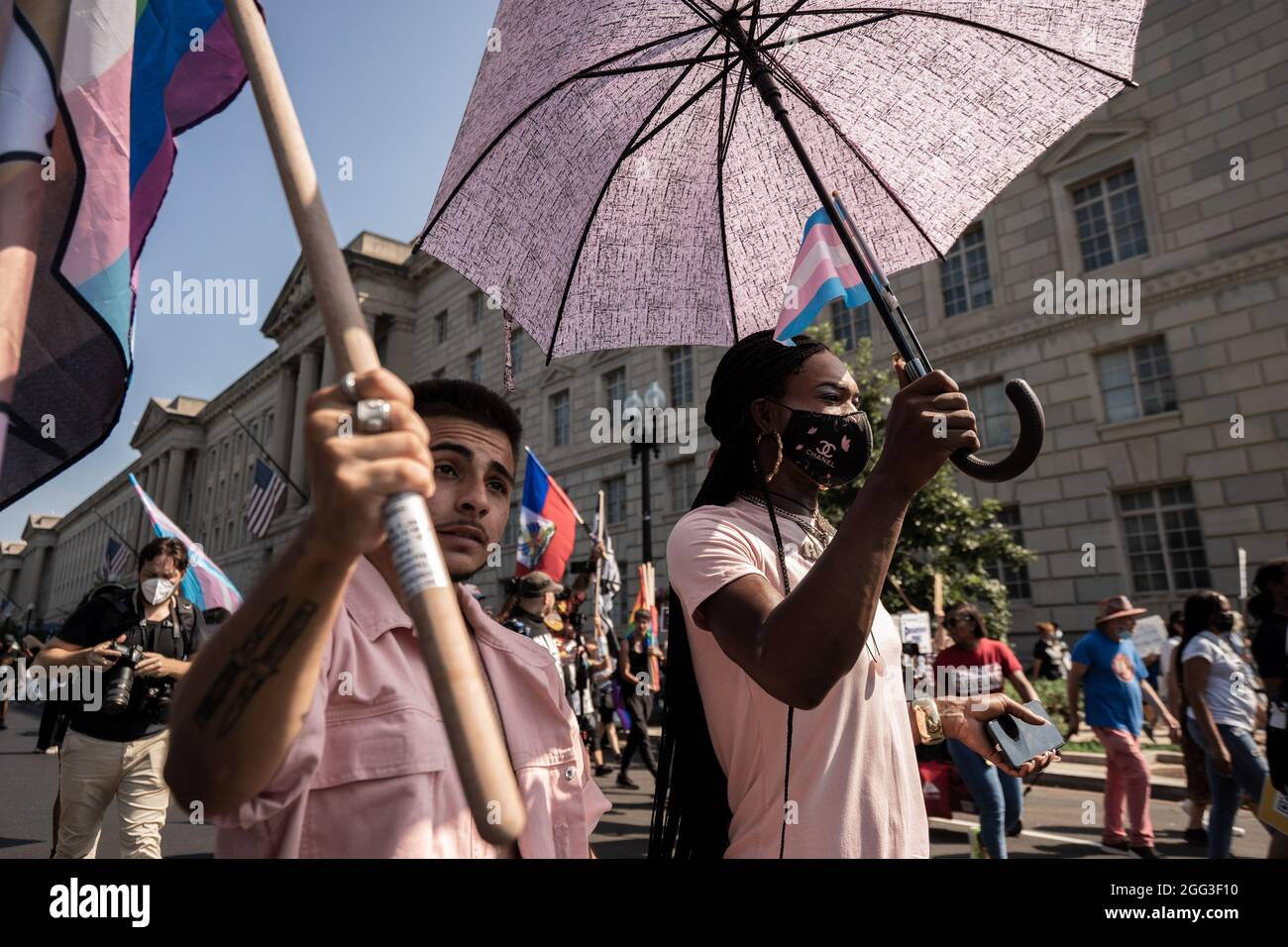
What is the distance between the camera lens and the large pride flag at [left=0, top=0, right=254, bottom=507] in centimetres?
159

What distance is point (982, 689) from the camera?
21.7 feet

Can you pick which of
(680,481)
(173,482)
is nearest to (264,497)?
(680,481)

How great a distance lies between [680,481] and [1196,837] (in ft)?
63.2

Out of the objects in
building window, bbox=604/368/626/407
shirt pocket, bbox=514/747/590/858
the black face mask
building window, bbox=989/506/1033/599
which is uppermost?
building window, bbox=604/368/626/407

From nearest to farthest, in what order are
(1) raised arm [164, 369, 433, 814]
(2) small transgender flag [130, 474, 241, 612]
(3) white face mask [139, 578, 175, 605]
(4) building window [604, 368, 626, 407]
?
(1) raised arm [164, 369, 433, 814], (3) white face mask [139, 578, 175, 605], (2) small transgender flag [130, 474, 241, 612], (4) building window [604, 368, 626, 407]

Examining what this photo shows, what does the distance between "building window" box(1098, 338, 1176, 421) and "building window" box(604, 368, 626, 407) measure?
50.6 ft

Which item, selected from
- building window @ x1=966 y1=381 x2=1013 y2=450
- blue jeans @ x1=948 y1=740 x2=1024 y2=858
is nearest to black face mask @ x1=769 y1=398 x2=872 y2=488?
blue jeans @ x1=948 y1=740 x2=1024 y2=858

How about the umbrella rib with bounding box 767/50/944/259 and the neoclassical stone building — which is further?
the neoclassical stone building

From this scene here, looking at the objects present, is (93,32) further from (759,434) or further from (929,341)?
(929,341)

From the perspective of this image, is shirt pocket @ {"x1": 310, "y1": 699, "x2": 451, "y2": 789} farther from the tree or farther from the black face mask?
the tree

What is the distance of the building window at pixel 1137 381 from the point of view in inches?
642

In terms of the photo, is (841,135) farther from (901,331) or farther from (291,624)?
(291,624)

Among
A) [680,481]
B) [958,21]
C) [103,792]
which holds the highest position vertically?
[680,481]
